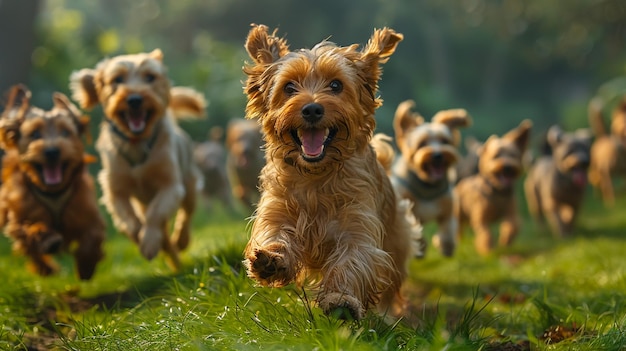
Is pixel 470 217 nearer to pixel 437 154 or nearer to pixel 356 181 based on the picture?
pixel 437 154

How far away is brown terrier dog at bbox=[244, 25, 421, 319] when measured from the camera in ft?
14.0

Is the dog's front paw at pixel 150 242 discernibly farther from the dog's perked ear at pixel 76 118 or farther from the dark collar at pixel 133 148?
the dog's perked ear at pixel 76 118

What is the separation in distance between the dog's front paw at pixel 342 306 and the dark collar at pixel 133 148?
327cm

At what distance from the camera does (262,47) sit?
479cm

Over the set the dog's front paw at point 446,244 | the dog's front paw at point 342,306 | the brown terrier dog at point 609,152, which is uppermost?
the dog's front paw at point 342,306

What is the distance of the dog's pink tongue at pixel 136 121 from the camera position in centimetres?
659

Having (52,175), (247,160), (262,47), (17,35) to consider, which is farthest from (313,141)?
(17,35)

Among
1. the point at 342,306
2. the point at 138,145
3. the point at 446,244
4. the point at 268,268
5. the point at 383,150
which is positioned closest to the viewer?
the point at 342,306

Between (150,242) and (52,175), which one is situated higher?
(52,175)

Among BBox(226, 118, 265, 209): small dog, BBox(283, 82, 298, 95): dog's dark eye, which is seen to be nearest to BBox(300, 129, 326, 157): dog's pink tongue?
BBox(283, 82, 298, 95): dog's dark eye

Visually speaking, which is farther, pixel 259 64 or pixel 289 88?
pixel 259 64

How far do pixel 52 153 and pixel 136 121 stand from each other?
71cm

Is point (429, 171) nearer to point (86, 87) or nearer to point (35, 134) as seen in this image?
point (86, 87)

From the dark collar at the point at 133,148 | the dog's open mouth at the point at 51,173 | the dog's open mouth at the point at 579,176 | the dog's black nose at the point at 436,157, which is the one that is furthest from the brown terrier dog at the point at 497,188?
the dog's open mouth at the point at 51,173
